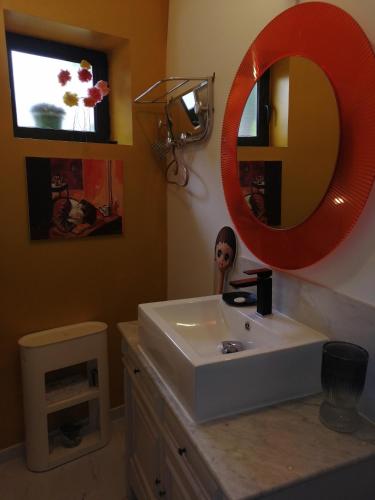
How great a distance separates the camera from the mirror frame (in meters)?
0.88

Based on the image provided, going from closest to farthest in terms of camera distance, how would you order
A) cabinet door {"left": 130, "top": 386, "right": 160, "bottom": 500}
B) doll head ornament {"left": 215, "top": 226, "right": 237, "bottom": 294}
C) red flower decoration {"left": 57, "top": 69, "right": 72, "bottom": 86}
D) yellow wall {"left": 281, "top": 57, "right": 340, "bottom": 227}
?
yellow wall {"left": 281, "top": 57, "right": 340, "bottom": 227}, cabinet door {"left": 130, "top": 386, "right": 160, "bottom": 500}, doll head ornament {"left": 215, "top": 226, "right": 237, "bottom": 294}, red flower decoration {"left": 57, "top": 69, "right": 72, "bottom": 86}

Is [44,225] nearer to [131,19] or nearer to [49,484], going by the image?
[131,19]

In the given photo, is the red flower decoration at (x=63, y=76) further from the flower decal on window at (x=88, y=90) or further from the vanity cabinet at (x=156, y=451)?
the vanity cabinet at (x=156, y=451)

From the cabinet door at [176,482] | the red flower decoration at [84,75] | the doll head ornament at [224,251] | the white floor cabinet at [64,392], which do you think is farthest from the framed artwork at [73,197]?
the cabinet door at [176,482]

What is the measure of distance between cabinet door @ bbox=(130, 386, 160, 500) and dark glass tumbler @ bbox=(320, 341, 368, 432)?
0.59 m

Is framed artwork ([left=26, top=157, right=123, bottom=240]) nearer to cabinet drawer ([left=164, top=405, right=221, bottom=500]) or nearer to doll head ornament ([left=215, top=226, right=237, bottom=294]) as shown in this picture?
doll head ornament ([left=215, top=226, right=237, bottom=294])

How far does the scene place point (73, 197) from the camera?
186 cm

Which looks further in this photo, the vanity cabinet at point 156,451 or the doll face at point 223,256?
the doll face at point 223,256

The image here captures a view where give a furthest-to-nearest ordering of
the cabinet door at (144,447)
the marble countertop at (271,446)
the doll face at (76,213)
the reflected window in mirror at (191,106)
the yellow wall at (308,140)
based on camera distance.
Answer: the doll face at (76,213), the reflected window in mirror at (191,106), the cabinet door at (144,447), the yellow wall at (308,140), the marble countertop at (271,446)

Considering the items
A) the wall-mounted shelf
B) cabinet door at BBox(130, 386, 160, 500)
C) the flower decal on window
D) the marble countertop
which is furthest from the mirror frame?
the flower decal on window

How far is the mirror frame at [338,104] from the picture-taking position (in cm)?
88

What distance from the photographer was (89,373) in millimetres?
1986

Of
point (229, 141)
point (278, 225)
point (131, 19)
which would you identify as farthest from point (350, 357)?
point (131, 19)

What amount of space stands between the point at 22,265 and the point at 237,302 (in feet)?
3.74
